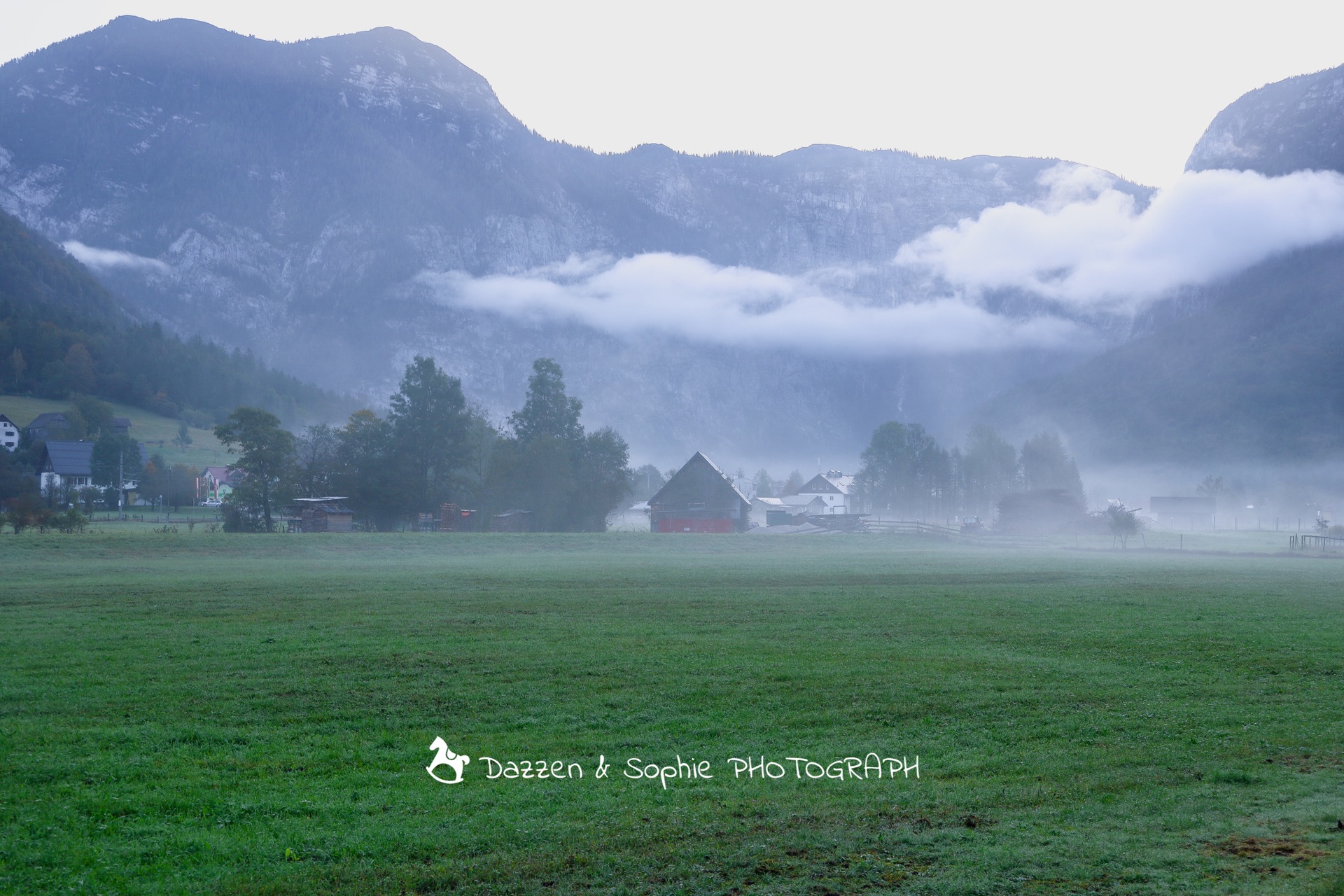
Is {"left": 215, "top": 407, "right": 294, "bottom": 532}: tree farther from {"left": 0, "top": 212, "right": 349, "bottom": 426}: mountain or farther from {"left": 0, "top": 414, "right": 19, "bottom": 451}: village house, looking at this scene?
{"left": 0, "top": 212, "right": 349, "bottom": 426}: mountain

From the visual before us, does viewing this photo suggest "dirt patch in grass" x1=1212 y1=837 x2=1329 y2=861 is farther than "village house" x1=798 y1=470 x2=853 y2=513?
No

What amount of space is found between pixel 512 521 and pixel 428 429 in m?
12.5

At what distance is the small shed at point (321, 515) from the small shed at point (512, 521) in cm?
1641

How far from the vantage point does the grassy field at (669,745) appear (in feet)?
29.6

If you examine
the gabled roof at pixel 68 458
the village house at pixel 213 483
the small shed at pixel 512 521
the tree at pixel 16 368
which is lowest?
the small shed at pixel 512 521

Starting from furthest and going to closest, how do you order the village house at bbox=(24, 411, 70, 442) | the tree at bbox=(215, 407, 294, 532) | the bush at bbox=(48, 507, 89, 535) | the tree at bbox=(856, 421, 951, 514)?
the tree at bbox=(856, 421, 951, 514) < the village house at bbox=(24, 411, 70, 442) < the tree at bbox=(215, 407, 294, 532) < the bush at bbox=(48, 507, 89, 535)

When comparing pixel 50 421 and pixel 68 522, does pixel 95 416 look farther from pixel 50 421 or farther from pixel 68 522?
pixel 68 522

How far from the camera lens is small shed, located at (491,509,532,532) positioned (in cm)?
9662

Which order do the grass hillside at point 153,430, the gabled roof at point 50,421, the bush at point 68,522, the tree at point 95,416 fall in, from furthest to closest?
1. the grass hillside at point 153,430
2. the tree at point 95,416
3. the gabled roof at point 50,421
4. the bush at point 68,522

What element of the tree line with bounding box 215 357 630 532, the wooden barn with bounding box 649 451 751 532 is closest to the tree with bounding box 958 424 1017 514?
the wooden barn with bounding box 649 451 751 532

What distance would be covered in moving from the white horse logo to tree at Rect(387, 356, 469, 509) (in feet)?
264

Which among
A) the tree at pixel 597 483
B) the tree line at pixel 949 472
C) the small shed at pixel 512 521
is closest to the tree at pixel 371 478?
the small shed at pixel 512 521

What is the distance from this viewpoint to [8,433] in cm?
12662

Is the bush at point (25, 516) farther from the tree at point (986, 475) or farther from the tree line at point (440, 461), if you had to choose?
the tree at point (986, 475)
